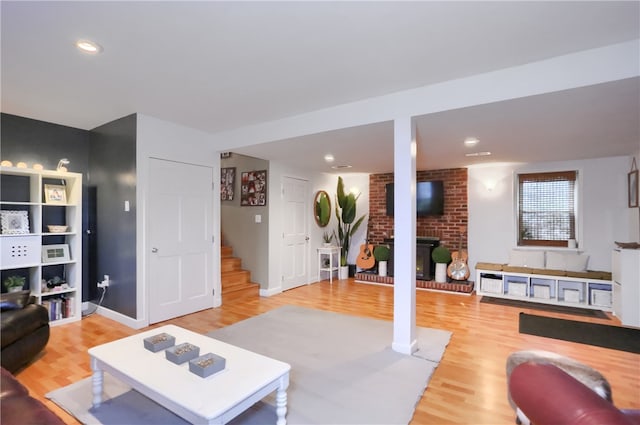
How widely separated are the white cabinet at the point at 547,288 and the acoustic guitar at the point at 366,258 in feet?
6.24

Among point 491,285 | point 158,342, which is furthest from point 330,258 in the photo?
point 158,342

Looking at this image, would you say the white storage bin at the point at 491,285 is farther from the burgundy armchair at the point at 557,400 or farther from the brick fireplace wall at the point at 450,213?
the burgundy armchair at the point at 557,400

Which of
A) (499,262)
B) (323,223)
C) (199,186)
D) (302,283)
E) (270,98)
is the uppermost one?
(270,98)

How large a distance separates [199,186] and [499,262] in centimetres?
489

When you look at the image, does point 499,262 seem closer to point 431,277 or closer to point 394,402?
point 431,277

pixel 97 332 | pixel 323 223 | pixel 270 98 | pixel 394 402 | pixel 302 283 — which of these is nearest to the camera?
pixel 394 402

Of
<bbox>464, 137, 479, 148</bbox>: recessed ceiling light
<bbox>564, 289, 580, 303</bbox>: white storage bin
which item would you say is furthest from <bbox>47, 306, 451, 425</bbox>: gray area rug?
<bbox>564, 289, 580, 303</bbox>: white storage bin

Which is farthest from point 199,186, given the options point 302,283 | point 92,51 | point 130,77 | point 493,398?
point 493,398

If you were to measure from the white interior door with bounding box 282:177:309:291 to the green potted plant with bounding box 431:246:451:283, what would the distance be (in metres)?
2.28

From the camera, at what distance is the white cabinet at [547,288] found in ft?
13.9

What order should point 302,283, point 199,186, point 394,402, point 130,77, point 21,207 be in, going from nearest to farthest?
point 394,402 < point 130,77 < point 21,207 < point 199,186 < point 302,283

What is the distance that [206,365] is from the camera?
1646 millimetres

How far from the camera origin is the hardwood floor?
207 cm

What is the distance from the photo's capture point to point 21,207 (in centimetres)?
271
